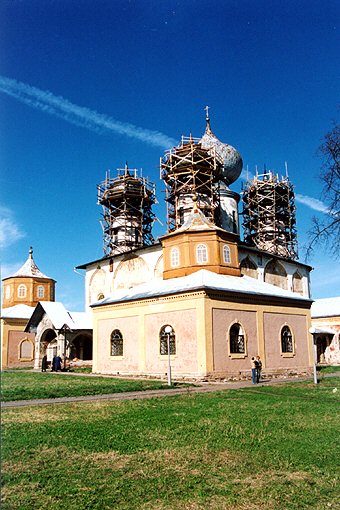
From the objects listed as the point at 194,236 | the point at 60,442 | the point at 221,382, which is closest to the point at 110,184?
the point at 194,236

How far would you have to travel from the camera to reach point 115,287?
3984cm

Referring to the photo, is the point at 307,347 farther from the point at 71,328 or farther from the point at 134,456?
the point at 134,456

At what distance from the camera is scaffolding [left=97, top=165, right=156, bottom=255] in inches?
1764

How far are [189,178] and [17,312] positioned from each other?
1986 cm

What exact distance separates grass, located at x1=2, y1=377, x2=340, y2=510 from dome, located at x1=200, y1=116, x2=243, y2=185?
34.4 meters

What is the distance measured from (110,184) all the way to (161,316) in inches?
970

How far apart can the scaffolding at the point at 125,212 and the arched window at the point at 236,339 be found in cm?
2231

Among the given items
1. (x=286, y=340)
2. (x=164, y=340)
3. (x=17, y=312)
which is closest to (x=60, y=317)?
(x=17, y=312)

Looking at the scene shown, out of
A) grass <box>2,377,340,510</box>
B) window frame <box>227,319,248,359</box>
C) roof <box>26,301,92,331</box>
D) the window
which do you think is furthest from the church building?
grass <box>2,377,340,510</box>

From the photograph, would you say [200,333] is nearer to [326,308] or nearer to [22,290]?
[326,308]

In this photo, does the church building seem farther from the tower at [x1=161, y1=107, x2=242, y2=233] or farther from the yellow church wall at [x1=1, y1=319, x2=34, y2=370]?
the yellow church wall at [x1=1, y1=319, x2=34, y2=370]

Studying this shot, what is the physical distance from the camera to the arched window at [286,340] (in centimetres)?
2598

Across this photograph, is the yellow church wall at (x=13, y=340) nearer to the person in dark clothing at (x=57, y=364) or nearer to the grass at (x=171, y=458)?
the person in dark clothing at (x=57, y=364)

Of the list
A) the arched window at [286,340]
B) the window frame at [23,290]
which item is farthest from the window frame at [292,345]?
the window frame at [23,290]
